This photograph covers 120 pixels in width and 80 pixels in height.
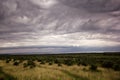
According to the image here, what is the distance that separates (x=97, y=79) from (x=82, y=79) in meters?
1.52

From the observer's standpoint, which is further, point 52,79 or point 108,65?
point 108,65

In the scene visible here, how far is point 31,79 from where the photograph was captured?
57.3 ft

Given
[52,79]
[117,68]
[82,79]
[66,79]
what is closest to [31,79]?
[52,79]

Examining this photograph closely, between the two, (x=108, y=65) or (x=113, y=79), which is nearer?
(x=113, y=79)

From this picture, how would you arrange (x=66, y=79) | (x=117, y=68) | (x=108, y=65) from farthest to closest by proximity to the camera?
(x=108, y=65) → (x=117, y=68) → (x=66, y=79)

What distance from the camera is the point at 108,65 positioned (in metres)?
33.3

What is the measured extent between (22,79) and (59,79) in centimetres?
379

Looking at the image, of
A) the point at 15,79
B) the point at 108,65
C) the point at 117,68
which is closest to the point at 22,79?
the point at 15,79

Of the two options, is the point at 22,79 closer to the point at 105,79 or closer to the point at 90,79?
the point at 90,79

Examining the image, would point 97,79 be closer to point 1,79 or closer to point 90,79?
point 90,79

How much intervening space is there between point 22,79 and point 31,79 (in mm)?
914

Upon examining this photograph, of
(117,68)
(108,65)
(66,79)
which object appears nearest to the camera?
(66,79)

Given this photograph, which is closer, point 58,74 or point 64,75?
point 64,75

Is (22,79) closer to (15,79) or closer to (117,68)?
(15,79)
